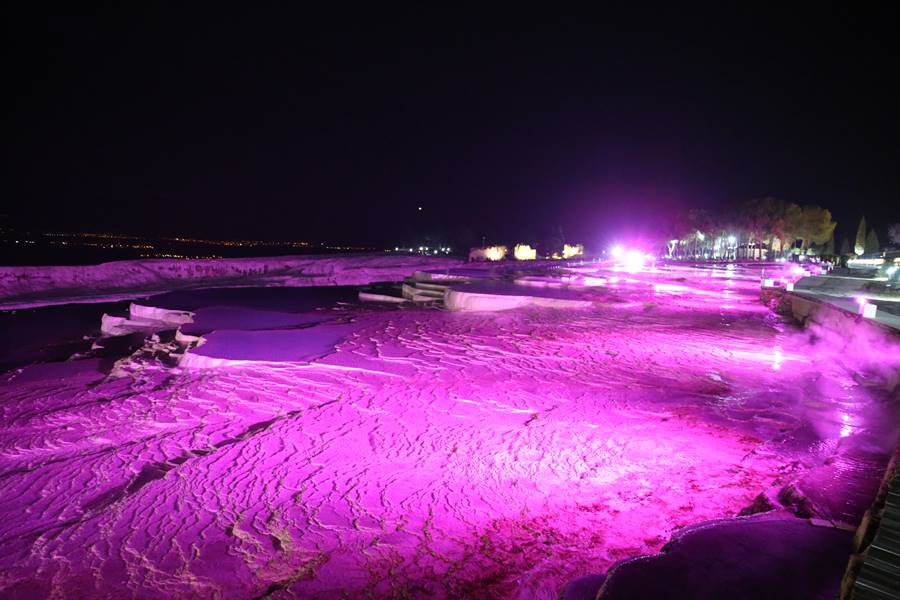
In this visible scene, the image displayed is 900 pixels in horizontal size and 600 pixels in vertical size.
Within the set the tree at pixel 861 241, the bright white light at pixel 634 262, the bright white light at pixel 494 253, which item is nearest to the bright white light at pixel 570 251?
the bright white light at pixel 634 262

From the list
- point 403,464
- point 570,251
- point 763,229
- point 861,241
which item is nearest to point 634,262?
point 763,229

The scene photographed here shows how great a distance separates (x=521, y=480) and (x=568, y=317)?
1098 cm

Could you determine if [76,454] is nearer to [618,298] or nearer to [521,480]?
[521,480]

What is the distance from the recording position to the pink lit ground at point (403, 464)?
414 cm

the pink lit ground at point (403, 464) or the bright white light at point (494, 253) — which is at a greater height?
the bright white light at point (494, 253)

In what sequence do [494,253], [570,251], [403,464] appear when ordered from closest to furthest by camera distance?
1. [403,464]
2. [494,253]
3. [570,251]

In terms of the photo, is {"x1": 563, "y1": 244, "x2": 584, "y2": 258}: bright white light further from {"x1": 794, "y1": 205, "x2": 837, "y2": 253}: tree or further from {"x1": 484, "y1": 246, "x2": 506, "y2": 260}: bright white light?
Answer: {"x1": 794, "y1": 205, "x2": 837, "y2": 253}: tree

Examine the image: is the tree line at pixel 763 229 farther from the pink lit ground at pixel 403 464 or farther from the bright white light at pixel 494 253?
the pink lit ground at pixel 403 464

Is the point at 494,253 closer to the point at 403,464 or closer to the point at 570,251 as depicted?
the point at 570,251

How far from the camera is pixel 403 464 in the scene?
19.4 ft

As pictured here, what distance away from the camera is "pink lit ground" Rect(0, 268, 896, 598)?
163 inches

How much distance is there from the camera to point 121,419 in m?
7.30

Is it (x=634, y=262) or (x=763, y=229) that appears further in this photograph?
(x=763, y=229)

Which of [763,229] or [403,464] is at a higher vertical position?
[763,229]
